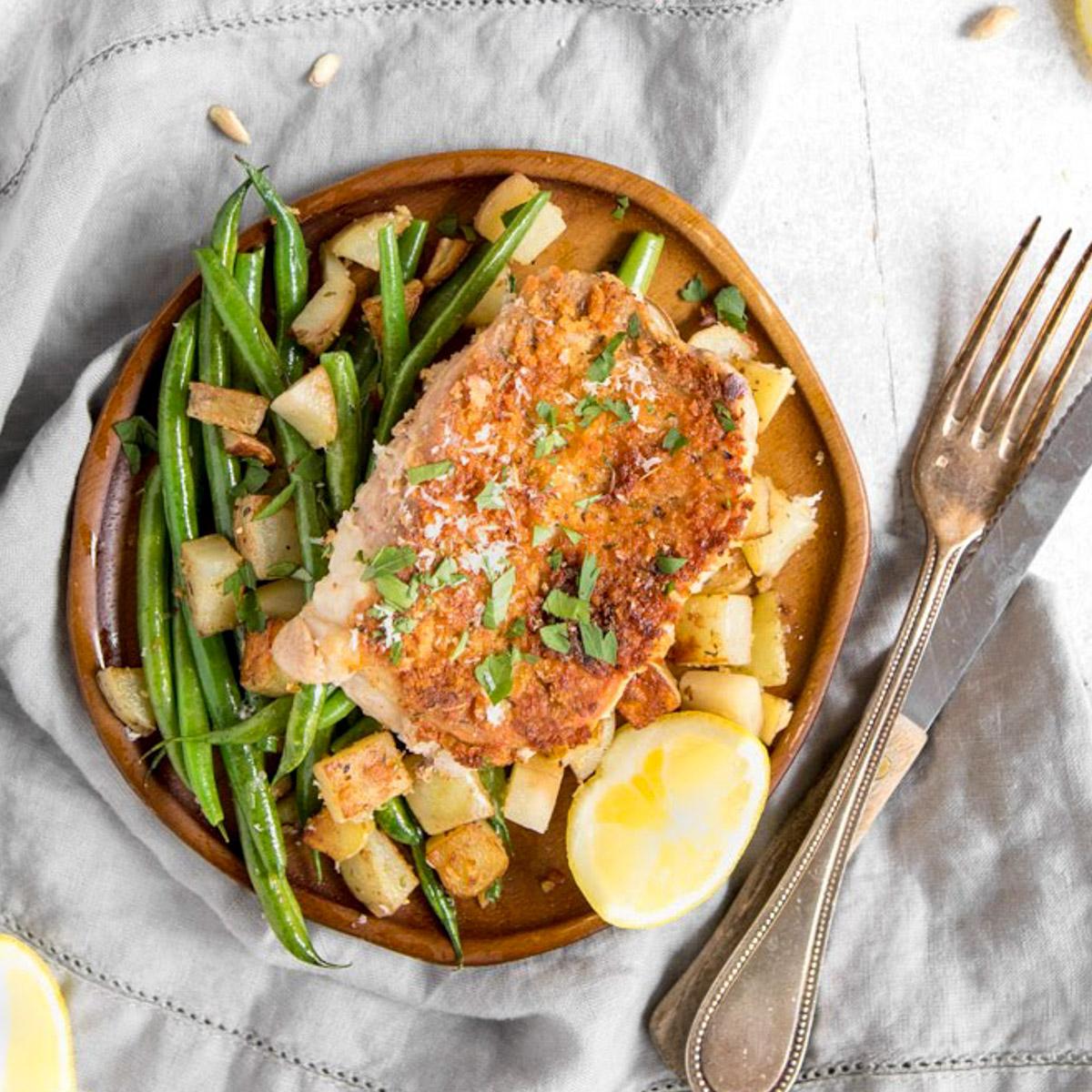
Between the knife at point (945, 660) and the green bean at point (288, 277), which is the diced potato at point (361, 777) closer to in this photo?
the green bean at point (288, 277)

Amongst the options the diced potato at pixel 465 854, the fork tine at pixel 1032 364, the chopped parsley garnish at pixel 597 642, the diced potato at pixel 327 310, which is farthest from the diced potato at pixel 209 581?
the fork tine at pixel 1032 364

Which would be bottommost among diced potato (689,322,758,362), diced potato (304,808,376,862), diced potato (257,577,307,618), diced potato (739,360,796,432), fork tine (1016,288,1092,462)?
diced potato (304,808,376,862)

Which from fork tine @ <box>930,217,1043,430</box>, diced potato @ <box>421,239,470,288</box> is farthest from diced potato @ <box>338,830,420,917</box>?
→ fork tine @ <box>930,217,1043,430</box>

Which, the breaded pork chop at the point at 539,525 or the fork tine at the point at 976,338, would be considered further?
the fork tine at the point at 976,338

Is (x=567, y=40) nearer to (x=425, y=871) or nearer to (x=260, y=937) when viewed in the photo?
(x=425, y=871)

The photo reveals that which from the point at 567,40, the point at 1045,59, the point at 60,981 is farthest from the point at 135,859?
the point at 1045,59

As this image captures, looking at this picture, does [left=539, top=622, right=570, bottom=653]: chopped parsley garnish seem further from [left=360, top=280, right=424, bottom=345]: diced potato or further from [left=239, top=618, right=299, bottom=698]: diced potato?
[left=360, top=280, right=424, bottom=345]: diced potato

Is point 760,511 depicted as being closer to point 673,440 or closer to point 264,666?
point 673,440

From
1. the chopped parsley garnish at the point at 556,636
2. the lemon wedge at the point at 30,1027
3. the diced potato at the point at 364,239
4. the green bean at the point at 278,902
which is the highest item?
the diced potato at the point at 364,239
